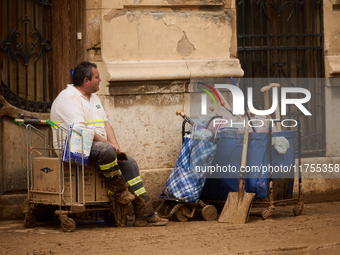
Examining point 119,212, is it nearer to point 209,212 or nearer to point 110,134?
point 110,134

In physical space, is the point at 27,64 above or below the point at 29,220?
above

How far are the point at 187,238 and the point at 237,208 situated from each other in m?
1.00

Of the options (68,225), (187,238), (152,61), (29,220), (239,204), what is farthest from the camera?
(152,61)

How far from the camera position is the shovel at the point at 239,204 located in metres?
5.98

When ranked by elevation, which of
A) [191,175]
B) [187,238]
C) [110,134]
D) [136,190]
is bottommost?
[187,238]

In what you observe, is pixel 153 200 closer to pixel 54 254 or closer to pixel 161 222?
pixel 161 222

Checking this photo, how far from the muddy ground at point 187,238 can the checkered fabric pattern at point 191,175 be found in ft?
1.04

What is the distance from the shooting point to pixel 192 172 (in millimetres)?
6086

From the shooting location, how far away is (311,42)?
7.86m

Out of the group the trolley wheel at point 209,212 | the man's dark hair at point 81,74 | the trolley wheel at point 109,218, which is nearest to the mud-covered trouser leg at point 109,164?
the trolley wheel at point 109,218

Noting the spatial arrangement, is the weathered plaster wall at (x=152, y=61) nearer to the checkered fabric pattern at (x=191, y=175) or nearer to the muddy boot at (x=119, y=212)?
the checkered fabric pattern at (x=191, y=175)

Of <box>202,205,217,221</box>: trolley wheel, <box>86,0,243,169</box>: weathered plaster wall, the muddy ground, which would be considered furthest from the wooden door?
<box>202,205,217,221</box>: trolley wheel

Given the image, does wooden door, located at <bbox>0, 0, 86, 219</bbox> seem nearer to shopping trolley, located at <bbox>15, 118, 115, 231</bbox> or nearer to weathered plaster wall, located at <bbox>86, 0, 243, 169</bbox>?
weathered plaster wall, located at <bbox>86, 0, 243, 169</bbox>

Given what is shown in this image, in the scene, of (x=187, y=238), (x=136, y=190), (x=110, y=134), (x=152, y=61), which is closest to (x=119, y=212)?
(x=136, y=190)
